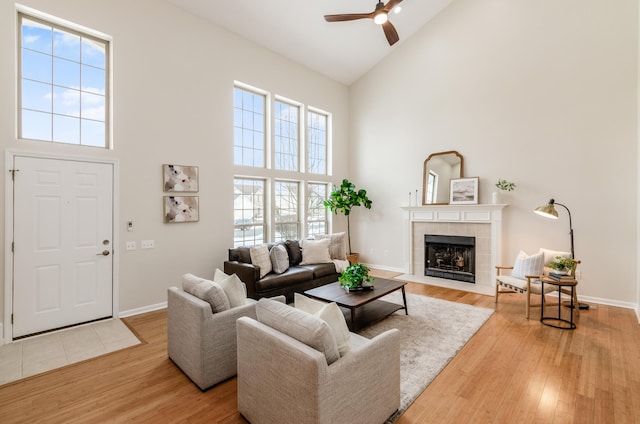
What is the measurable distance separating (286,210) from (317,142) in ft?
6.13

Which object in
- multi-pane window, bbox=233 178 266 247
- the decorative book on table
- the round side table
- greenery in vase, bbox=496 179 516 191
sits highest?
greenery in vase, bbox=496 179 516 191

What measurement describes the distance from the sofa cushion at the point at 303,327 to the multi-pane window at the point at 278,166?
3.75 m

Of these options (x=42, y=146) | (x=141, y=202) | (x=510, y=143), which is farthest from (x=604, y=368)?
(x=42, y=146)

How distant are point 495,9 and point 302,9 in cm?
347

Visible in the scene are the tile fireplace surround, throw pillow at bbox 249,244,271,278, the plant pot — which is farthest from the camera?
the plant pot

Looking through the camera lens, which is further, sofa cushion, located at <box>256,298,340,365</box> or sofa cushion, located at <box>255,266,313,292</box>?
sofa cushion, located at <box>255,266,313,292</box>

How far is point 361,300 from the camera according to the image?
342 cm

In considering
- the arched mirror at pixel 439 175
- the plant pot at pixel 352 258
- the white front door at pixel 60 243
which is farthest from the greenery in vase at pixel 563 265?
the white front door at pixel 60 243

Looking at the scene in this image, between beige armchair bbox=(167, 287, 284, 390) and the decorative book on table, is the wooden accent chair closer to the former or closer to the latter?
the decorative book on table

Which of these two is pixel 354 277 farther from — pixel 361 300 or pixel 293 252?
pixel 293 252

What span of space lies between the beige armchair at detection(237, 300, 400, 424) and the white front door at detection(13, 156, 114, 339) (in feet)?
9.68

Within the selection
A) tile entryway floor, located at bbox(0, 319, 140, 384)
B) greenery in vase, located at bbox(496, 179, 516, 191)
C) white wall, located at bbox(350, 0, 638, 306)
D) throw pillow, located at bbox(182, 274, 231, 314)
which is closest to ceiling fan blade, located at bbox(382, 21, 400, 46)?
white wall, located at bbox(350, 0, 638, 306)

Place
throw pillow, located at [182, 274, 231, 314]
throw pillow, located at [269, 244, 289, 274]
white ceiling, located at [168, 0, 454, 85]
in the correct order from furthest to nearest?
white ceiling, located at [168, 0, 454, 85] < throw pillow, located at [269, 244, 289, 274] < throw pillow, located at [182, 274, 231, 314]

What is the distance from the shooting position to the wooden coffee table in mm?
3396
